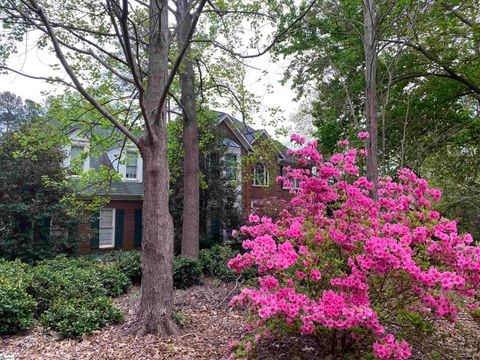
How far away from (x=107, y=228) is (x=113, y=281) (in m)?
8.32

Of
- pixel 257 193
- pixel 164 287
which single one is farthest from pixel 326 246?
pixel 257 193

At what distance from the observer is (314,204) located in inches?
160

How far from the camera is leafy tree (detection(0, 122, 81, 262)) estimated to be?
448 inches

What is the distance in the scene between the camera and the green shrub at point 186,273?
8305mm

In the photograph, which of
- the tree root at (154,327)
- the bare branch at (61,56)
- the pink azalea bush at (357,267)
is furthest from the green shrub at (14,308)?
the pink azalea bush at (357,267)

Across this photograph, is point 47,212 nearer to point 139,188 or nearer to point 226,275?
point 139,188

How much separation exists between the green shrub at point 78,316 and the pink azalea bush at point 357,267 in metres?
2.56

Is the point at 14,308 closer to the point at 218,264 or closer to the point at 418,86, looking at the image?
the point at 218,264

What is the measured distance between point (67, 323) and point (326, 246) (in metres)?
3.82

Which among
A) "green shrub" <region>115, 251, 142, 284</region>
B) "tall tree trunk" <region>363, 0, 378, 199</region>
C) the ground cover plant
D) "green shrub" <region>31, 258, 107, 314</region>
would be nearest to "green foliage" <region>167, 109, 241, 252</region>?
"green shrub" <region>115, 251, 142, 284</region>

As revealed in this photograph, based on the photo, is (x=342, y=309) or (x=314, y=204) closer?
(x=342, y=309)

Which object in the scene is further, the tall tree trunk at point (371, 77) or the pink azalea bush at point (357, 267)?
the tall tree trunk at point (371, 77)

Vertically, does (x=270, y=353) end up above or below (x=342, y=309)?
below

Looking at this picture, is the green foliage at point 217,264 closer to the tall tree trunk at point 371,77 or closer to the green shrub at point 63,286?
the green shrub at point 63,286
